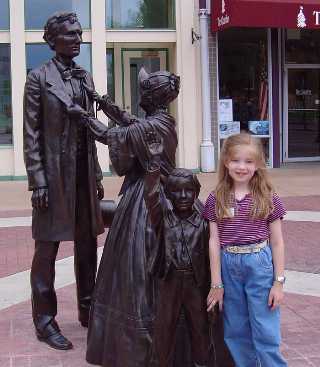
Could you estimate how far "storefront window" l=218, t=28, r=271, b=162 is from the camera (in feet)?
47.6

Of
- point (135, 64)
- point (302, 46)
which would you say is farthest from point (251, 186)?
point (302, 46)

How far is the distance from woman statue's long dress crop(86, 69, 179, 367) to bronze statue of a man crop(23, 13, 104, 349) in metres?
0.40

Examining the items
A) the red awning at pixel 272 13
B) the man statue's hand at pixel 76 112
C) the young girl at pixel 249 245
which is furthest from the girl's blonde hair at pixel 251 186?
the red awning at pixel 272 13

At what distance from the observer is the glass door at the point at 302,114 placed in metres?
15.4

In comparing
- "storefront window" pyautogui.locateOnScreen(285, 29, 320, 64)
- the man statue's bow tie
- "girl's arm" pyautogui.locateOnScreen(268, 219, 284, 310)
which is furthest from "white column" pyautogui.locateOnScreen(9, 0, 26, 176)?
"girl's arm" pyautogui.locateOnScreen(268, 219, 284, 310)

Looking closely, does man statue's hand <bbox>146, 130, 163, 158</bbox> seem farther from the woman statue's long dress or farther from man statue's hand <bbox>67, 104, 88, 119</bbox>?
man statue's hand <bbox>67, 104, 88, 119</bbox>

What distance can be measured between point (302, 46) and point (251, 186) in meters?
12.7

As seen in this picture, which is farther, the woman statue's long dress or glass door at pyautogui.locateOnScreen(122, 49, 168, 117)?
glass door at pyautogui.locateOnScreen(122, 49, 168, 117)

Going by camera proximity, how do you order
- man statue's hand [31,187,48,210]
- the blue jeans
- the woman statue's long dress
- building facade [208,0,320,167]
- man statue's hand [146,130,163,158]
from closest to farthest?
man statue's hand [146,130,163,158] → the blue jeans → the woman statue's long dress → man statue's hand [31,187,48,210] → building facade [208,0,320,167]

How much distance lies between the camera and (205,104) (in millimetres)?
13750

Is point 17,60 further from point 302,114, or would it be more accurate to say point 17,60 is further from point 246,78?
point 302,114

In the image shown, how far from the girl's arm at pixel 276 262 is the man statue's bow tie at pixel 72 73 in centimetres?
165

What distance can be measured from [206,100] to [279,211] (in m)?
10.6

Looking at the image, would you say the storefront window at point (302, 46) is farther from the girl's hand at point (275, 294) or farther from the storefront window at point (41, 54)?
the girl's hand at point (275, 294)
